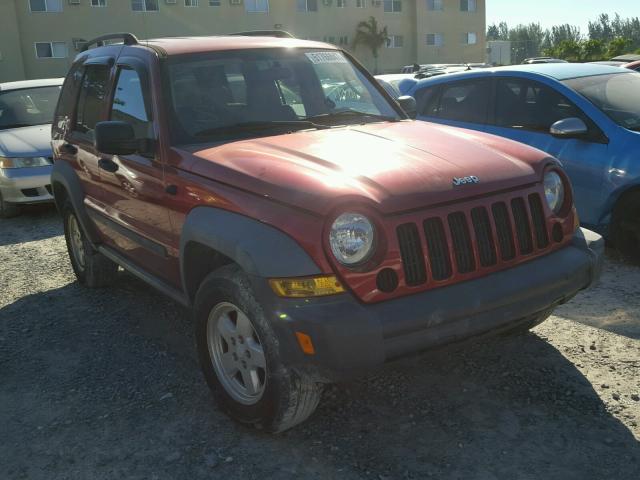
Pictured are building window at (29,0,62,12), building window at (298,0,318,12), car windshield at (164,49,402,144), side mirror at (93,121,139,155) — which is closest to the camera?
side mirror at (93,121,139,155)

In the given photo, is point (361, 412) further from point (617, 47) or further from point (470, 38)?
point (470, 38)

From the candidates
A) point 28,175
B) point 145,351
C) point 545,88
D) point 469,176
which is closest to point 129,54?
point 145,351

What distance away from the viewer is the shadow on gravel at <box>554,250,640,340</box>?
4445 millimetres

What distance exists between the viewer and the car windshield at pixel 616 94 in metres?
5.64

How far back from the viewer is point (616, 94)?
19.5ft

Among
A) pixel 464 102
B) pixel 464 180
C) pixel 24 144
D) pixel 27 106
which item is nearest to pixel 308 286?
pixel 464 180

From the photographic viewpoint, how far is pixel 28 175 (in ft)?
28.5

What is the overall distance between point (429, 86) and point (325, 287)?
5023 mm

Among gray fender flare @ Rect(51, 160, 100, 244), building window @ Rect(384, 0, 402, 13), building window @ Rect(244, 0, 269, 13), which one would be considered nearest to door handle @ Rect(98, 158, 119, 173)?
gray fender flare @ Rect(51, 160, 100, 244)

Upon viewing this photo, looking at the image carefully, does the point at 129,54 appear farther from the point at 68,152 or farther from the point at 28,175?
the point at 28,175

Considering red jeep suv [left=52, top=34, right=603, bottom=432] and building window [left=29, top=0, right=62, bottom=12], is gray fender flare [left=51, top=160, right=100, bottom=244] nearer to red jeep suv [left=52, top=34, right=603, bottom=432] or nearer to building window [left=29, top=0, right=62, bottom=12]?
red jeep suv [left=52, top=34, right=603, bottom=432]

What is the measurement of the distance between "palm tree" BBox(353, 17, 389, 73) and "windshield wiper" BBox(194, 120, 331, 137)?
46.5m

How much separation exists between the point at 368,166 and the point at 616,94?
374cm

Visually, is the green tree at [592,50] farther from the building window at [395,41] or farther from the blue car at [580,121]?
the blue car at [580,121]
